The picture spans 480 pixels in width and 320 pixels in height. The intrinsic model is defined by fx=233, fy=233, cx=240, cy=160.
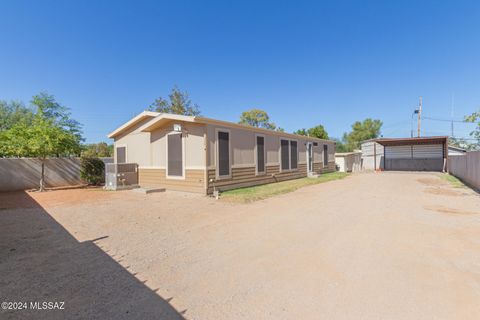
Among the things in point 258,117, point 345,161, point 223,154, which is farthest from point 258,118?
point 223,154

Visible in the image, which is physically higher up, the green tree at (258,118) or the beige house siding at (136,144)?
the green tree at (258,118)

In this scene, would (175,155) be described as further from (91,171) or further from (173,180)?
(91,171)

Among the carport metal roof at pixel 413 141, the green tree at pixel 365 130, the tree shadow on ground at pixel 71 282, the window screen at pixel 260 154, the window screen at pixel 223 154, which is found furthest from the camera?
the green tree at pixel 365 130

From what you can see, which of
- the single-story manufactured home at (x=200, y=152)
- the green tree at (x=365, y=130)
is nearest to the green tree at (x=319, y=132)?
the single-story manufactured home at (x=200, y=152)

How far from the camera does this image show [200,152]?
8812 mm

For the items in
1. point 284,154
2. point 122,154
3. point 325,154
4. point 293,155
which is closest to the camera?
point 122,154

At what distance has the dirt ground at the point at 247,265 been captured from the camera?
2.11 metres

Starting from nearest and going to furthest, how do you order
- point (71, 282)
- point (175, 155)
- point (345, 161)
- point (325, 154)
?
point (71, 282), point (175, 155), point (325, 154), point (345, 161)

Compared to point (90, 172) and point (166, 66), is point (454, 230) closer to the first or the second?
point (90, 172)

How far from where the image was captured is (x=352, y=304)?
2.13 metres

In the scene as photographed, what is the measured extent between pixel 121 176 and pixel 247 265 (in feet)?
32.6

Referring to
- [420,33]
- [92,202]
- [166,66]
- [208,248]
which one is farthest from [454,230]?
[166,66]

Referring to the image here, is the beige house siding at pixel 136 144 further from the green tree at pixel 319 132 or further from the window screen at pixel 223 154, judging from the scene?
the green tree at pixel 319 132

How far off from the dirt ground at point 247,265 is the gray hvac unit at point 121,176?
5.05 metres
